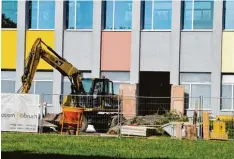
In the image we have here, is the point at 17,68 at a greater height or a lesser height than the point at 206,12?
lesser

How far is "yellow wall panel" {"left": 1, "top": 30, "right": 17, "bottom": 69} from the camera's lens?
128 feet

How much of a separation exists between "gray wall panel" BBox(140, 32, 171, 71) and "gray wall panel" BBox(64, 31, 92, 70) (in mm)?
3599

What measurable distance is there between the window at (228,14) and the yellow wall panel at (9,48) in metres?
14.2

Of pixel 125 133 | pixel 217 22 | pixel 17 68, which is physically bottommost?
pixel 125 133

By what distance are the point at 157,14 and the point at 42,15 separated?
793 cm

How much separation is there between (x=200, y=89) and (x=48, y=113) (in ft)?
33.8

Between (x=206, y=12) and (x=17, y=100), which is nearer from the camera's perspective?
(x=17, y=100)

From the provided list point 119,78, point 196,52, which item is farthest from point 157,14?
point 119,78

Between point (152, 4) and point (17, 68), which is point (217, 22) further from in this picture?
point (17, 68)

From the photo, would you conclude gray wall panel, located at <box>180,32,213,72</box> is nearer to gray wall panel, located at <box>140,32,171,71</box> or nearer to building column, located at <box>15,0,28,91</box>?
gray wall panel, located at <box>140,32,171,71</box>

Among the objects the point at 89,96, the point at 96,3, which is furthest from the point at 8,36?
the point at 89,96

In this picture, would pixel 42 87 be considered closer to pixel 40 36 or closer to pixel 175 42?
pixel 40 36

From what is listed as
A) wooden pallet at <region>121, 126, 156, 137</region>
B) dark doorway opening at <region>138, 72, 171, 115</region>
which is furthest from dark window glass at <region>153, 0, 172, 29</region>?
wooden pallet at <region>121, 126, 156, 137</region>

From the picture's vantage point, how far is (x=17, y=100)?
87.1 feet
